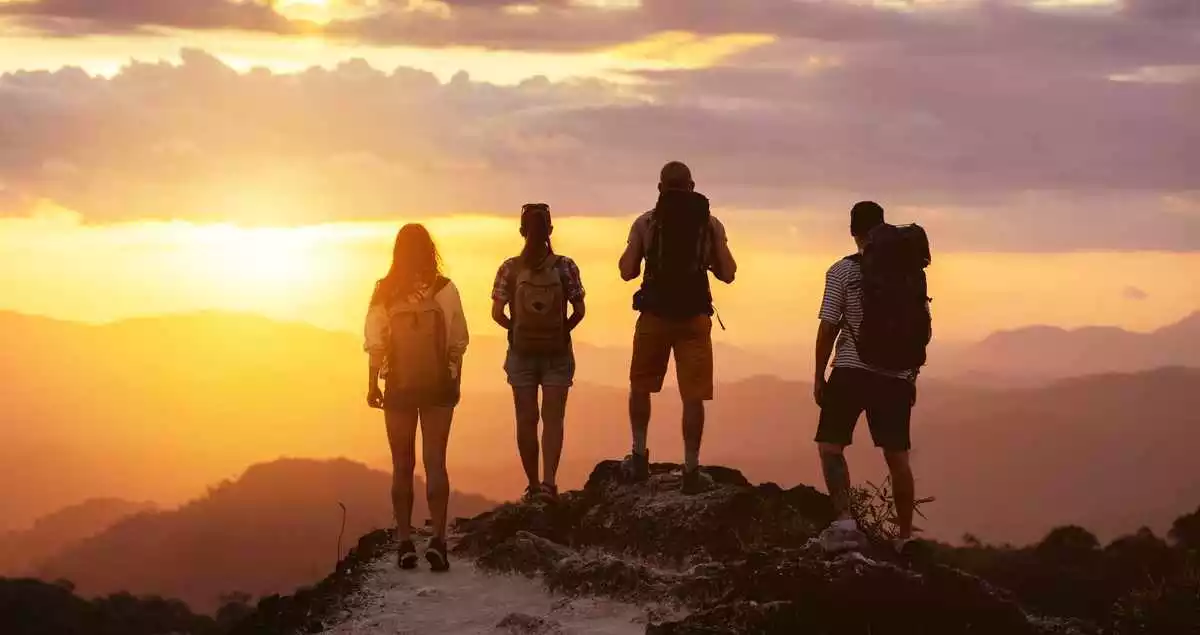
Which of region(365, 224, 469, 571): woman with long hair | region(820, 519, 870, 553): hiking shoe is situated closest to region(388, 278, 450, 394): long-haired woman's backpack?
region(365, 224, 469, 571): woman with long hair

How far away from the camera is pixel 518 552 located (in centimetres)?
1268

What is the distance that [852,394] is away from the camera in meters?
10.3

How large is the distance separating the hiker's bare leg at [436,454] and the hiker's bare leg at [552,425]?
1458mm

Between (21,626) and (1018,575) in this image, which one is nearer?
(1018,575)

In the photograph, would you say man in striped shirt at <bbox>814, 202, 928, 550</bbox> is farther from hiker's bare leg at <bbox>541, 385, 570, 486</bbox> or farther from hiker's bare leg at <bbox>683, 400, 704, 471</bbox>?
hiker's bare leg at <bbox>541, 385, 570, 486</bbox>

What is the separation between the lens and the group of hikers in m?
10.3

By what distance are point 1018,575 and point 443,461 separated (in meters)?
34.4

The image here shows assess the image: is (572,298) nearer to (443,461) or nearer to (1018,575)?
(443,461)

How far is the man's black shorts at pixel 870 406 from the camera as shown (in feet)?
33.6

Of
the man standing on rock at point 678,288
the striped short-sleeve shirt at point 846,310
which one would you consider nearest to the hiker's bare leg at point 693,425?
the man standing on rock at point 678,288

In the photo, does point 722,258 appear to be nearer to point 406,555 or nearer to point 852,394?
point 852,394

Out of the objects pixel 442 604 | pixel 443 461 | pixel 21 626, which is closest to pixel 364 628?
pixel 442 604

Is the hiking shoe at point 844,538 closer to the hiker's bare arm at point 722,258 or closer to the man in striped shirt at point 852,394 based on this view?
the man in striped shirt at point 852,394

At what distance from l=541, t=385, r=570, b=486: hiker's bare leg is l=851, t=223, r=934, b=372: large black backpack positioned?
3.85 meters
